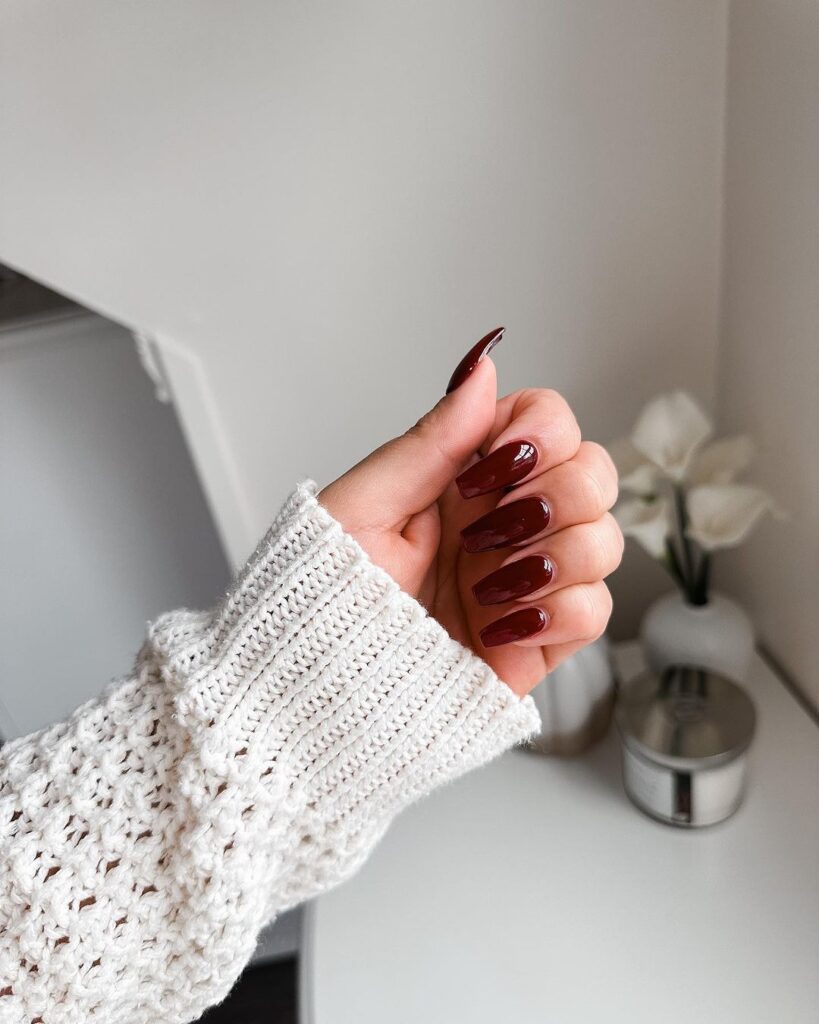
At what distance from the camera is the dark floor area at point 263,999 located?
1330 millimetres

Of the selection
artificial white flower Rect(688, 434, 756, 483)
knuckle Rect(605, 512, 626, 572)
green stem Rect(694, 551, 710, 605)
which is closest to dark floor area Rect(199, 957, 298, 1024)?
green stem Rect(694, 551, 710, 605)

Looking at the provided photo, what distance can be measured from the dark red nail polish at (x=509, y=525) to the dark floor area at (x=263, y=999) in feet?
3.72

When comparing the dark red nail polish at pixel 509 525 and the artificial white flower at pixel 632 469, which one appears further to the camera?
the artificial white flower at pixel 632 469

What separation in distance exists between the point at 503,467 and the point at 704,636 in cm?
48

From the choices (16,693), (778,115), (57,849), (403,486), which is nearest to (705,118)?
(778,115)

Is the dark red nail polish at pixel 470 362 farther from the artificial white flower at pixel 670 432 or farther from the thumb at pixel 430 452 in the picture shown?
the artificial white flower at pixel 670 432

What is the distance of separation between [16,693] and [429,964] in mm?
810

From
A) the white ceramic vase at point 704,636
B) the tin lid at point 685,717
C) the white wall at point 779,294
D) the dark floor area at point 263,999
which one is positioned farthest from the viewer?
the dark floor area at point 263,999

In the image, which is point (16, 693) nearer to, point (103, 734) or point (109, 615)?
point (109, 615)

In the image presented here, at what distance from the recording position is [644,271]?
0.84m

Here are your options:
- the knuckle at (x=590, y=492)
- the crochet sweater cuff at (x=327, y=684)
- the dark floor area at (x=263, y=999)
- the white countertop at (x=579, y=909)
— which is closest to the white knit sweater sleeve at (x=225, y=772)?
the crochet sweater cuff at (x=327, y=684)

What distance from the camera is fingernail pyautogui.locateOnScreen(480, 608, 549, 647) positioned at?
0.49m

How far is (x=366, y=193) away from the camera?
768mm

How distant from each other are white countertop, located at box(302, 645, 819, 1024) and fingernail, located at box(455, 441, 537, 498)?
0.44 metres
